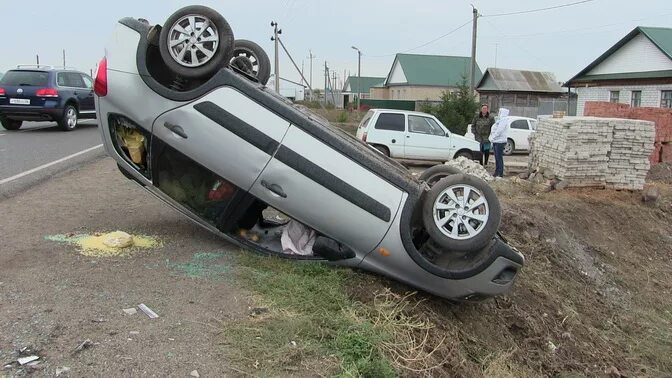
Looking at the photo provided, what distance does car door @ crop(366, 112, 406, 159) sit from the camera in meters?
16.5

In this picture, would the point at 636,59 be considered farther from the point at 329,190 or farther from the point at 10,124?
the point at 329,190

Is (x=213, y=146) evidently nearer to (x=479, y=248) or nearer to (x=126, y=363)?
(x=126, y=363)

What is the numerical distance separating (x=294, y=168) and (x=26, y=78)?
529 inches

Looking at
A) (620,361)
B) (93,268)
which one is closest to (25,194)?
(93,268)

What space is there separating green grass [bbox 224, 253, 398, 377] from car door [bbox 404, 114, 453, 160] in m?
12.1

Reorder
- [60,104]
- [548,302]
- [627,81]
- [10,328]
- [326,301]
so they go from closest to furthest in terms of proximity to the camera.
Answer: [10,328] < [326,301] < [548,302] < [60,104] < [627,81]

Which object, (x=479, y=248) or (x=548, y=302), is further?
(x=548, y=302)

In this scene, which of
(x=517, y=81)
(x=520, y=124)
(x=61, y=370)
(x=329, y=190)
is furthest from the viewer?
(x=517, y=81)

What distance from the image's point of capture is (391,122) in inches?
659

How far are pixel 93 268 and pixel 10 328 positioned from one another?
113 centimetres

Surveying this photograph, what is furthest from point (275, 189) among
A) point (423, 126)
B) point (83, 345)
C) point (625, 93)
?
point (625, 93)

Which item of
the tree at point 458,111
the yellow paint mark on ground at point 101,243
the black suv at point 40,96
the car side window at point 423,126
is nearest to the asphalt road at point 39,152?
the black suv at point 40,96

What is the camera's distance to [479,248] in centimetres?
444

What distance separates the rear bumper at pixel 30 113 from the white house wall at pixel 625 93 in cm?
2630
